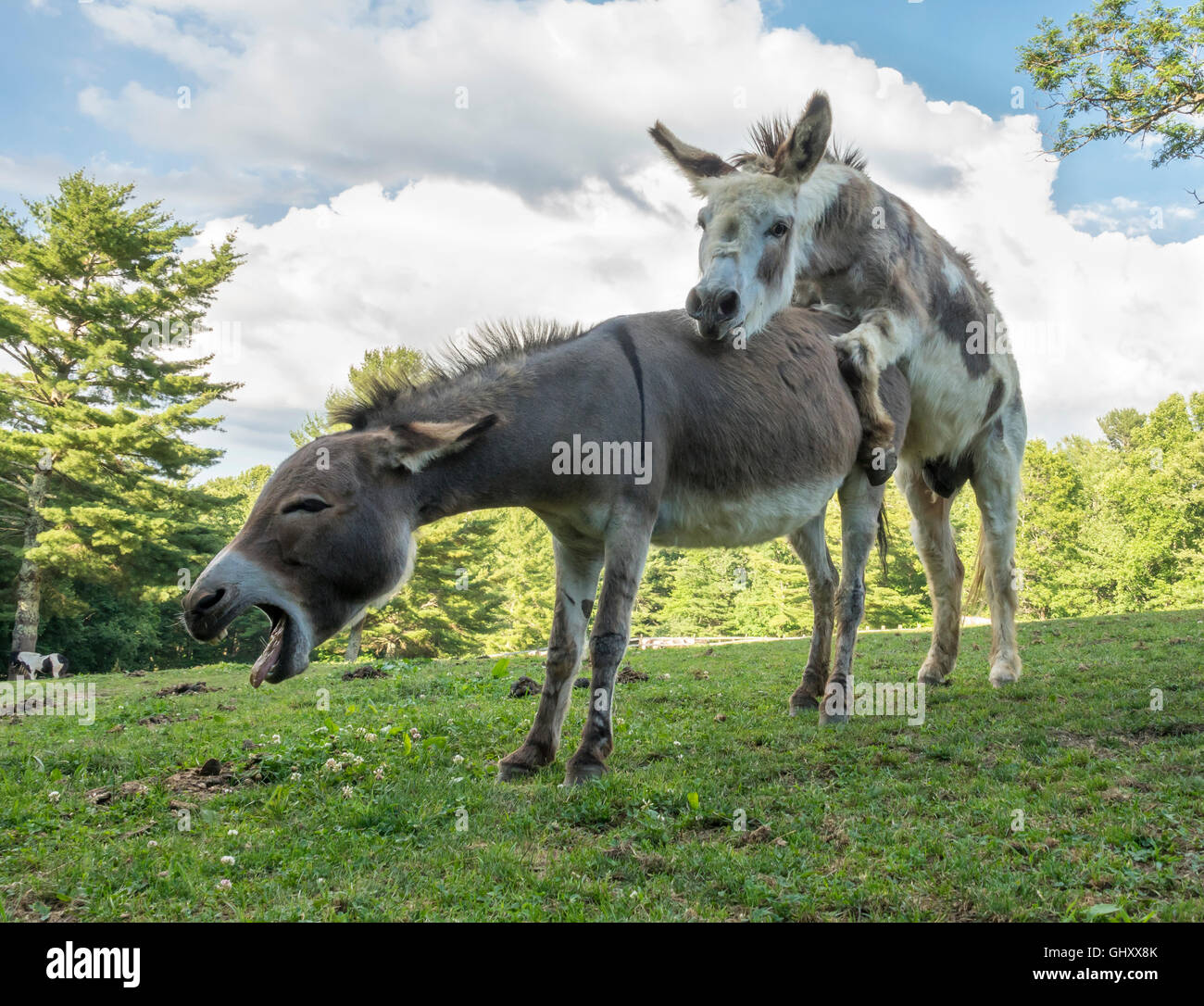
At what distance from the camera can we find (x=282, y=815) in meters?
4.14

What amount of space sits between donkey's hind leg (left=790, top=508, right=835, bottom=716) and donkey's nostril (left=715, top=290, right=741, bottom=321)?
6.71 feet

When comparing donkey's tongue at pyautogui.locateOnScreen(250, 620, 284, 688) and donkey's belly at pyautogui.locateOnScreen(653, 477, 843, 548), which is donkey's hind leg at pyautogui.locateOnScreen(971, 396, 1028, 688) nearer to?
donkey's belly at pyautogui.locateOnScreen(653, 477, 843, 548)

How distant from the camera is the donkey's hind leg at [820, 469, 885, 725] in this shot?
18.6 ft

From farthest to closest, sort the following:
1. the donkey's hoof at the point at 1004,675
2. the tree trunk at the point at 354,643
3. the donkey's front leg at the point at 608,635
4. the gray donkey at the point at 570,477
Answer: the tree trunk at the point at 354,643 < the donkey's hoof at the point at 1004,675 < the donkey's front leg at the point at 608,635 < the gray donkey at the point at 570,477

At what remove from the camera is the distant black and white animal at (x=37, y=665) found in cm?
2241

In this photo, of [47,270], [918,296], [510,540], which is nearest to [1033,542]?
[510,540]

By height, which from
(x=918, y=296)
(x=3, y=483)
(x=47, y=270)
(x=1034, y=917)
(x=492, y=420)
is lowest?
(x=1034, y=917)

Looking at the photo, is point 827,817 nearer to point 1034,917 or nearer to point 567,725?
point 1034,917

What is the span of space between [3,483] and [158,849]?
29.7 metres

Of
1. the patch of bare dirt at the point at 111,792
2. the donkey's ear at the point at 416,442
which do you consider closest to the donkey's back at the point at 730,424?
the donkey's ear at the point at 416,442

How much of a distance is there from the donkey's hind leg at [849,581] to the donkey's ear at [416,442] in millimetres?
3105

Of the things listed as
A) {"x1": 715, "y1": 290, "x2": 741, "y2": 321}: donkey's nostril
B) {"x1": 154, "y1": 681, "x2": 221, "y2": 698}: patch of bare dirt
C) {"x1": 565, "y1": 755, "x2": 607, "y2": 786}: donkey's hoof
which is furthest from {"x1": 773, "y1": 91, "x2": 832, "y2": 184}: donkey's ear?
{"x1": 154, "y1": 681, "x2": 221, "y2": 698}: patch of bare dirt

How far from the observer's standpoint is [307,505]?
12.8 feet

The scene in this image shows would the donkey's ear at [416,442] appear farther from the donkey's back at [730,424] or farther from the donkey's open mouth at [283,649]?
the donkey's open mouth at [283,649]
